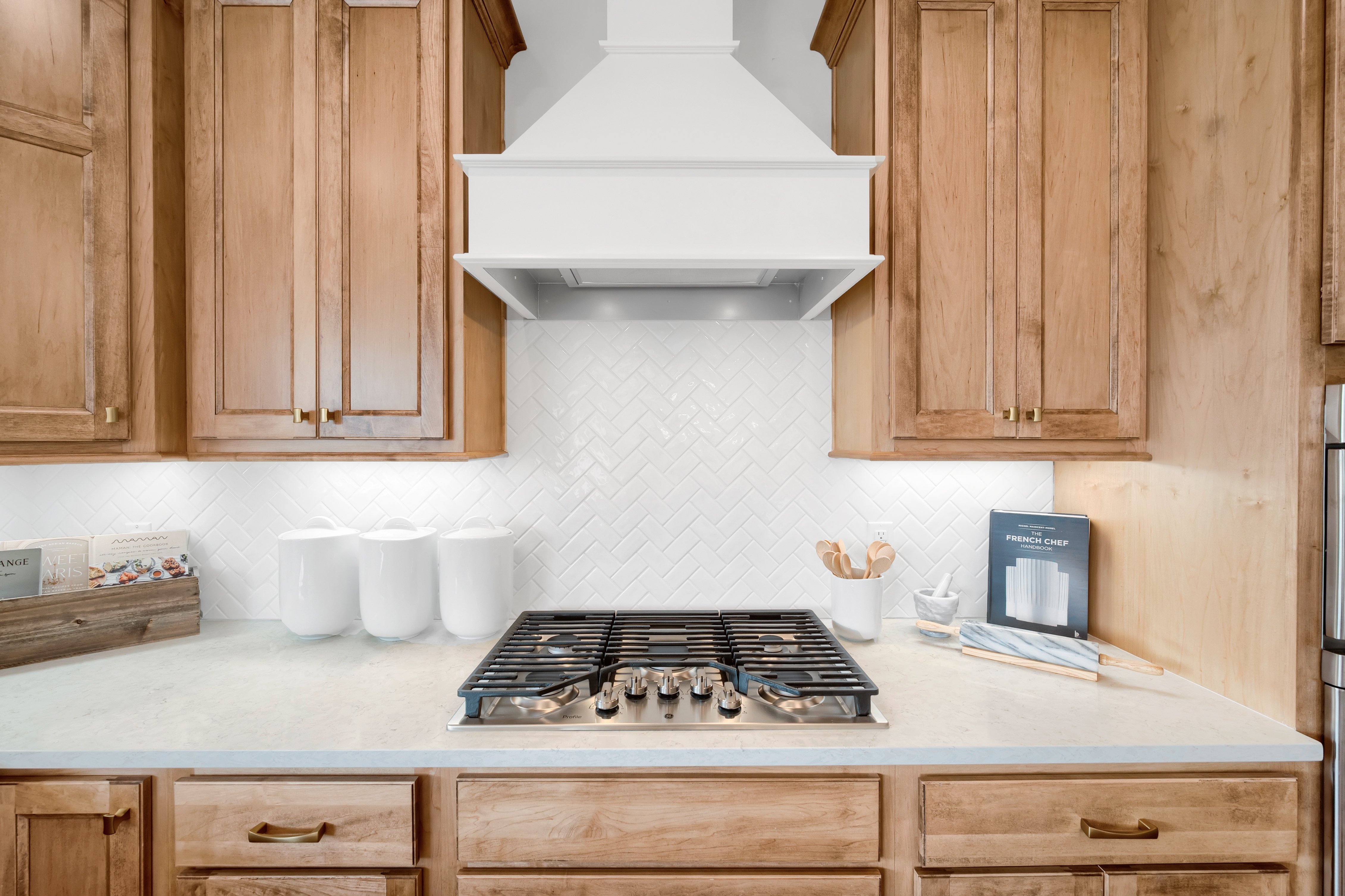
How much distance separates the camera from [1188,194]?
1.38 metres

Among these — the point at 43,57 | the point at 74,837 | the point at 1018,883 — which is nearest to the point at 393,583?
the point at 74,837

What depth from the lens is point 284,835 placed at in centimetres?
109

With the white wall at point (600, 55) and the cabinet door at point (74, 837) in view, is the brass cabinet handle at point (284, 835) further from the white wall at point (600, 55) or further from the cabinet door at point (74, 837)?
the white wall at point (600, 55)

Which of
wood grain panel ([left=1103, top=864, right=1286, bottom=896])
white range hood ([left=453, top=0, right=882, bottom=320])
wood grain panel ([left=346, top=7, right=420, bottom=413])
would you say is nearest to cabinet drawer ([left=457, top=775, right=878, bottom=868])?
wood grain panel ([left=1103, top=864, right=1286, bottom=896])

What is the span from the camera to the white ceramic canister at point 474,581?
1599mm

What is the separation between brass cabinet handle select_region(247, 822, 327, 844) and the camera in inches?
42.6

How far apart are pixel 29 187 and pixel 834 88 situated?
2.00m

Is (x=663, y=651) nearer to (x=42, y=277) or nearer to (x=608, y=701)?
(x=608, y=701)

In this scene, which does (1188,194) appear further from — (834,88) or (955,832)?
(955,832)

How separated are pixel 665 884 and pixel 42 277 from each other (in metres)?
1.78

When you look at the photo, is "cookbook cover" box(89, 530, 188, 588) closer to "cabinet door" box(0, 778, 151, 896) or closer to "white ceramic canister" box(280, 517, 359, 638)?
"white ceramic canister" box(280, 517, 359, 638)

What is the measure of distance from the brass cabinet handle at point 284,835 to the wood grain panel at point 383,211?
2.77ft

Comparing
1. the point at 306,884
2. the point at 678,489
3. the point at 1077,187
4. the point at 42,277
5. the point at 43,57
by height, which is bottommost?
the point at 306,884

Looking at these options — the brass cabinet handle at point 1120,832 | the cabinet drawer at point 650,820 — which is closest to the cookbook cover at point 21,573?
the cabinet drawer at point 650,820
